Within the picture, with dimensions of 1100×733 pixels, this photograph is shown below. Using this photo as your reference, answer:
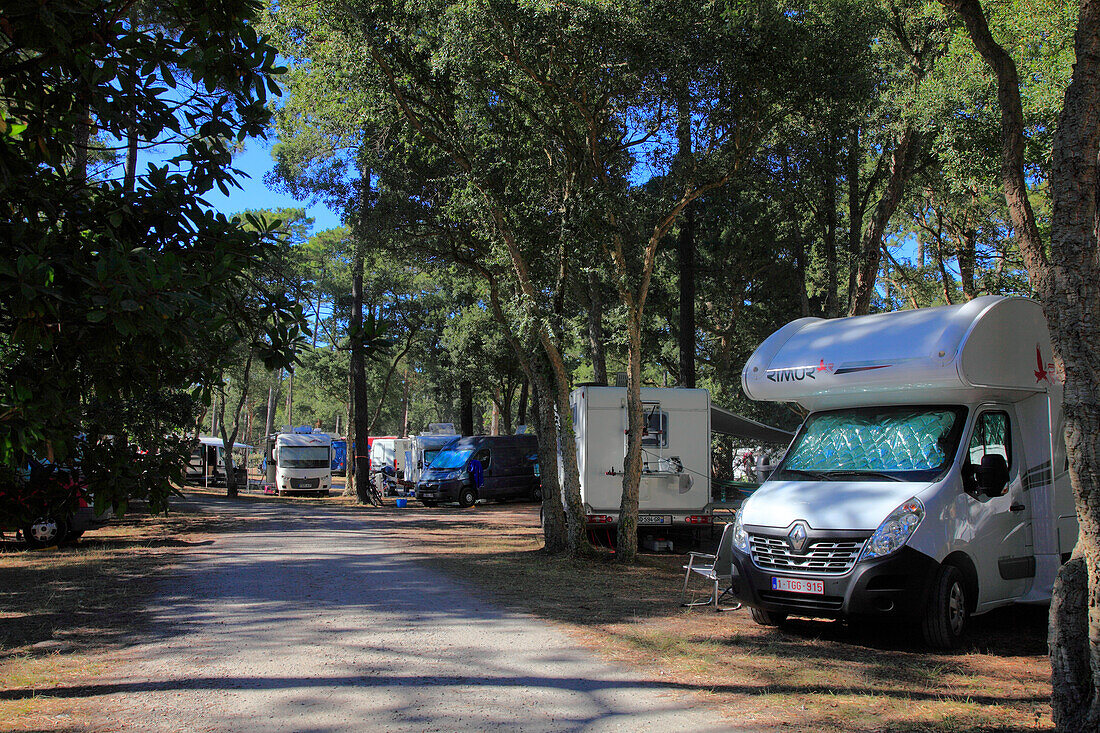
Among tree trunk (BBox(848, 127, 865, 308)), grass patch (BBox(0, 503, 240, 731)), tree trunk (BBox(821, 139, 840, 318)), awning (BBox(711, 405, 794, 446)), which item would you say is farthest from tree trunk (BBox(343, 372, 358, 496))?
tree trunk (BBox(848, 127, 865, 308))

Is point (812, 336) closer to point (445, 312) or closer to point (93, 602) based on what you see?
point (93, 602)

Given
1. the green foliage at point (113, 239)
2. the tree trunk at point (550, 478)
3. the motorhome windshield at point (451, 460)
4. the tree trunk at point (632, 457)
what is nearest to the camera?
the green foliage at point (113, 239)

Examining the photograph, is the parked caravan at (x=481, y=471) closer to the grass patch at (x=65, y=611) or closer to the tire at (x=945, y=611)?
the grass patch at (x=65, y=611)

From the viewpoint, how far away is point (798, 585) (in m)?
A: 7.05

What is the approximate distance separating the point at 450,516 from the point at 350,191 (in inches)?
417

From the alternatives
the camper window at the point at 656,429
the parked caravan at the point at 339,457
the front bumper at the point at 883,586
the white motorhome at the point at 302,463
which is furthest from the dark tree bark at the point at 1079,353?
the parked caravan at the point at 339,457

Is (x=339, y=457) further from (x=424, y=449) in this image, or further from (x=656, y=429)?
(x=656, y=429)

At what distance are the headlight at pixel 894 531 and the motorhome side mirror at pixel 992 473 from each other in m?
0.76

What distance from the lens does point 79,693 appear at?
5.64 metres

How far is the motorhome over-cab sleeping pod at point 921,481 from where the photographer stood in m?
6.78

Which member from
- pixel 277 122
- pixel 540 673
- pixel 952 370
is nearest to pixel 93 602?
pixel 540 673

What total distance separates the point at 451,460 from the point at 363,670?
892 inches

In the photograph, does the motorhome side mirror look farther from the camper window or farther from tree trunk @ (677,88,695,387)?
tree trunk @ (677,88,695,387)

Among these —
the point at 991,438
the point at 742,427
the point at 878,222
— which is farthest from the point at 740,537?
the point at 878,222
